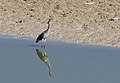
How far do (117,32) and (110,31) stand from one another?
0.24 m

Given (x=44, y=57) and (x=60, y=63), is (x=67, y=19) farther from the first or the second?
(x=60, y=63)

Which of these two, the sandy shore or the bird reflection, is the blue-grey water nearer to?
the bird reflection

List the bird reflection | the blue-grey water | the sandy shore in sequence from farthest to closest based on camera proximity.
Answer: the sandy shore → the bird reflection → the blue-grey water

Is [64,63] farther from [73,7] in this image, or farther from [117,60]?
[73,7]

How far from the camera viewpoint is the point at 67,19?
18781mm

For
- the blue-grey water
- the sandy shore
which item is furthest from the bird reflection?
the sandy shore

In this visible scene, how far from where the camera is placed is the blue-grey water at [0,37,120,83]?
11.8 m

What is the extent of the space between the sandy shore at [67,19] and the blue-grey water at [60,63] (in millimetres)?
1024

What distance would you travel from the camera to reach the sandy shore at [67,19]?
17.1 metres

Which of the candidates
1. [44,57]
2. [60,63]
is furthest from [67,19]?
[60,63]

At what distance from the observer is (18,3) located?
2050 cm

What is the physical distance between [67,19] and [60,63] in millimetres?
5750

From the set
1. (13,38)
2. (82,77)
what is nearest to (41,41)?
(13,38)

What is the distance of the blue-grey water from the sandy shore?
3.36ft
